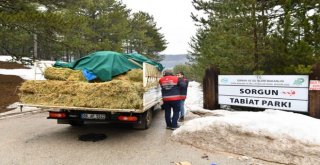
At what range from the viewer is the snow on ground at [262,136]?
18.7 feet

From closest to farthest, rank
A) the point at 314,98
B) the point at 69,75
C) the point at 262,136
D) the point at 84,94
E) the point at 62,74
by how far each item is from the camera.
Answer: the point at 262,136 < the point at 84,94 < the point at 62,74 < the point at 69,75 < the point at 314,98

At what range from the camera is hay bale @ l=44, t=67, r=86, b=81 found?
25.8 ft

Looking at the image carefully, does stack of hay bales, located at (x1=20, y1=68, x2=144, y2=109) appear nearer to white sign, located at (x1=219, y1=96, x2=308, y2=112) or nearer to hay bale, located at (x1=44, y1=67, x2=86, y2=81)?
hay bale, located at (x1=44, y1=67, x2=86, y2=81)

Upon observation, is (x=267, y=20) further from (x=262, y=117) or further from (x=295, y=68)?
(x=262, y=117)

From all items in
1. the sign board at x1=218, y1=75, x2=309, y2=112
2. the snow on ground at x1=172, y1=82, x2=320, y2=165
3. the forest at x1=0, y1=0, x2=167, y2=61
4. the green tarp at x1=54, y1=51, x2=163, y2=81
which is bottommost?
the snow on ground at x1=172, y1=82, x2=320, y2=165

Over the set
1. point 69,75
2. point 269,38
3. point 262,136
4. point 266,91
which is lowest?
point 262,136

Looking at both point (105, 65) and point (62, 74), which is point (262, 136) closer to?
point (105, 65)

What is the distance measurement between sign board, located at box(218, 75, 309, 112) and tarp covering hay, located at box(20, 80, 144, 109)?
430cm

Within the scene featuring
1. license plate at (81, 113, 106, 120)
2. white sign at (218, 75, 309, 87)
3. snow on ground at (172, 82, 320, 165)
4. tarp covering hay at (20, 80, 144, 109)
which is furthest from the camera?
white sign at (218, 75, 309, 87)

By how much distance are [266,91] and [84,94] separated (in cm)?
564

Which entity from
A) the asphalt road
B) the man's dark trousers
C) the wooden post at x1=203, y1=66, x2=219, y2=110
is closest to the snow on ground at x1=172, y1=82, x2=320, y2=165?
the asphalt road

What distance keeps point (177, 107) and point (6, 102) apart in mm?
9734

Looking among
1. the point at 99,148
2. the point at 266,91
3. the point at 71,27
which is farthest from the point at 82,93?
the point at 71,27

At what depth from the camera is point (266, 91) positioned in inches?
371
